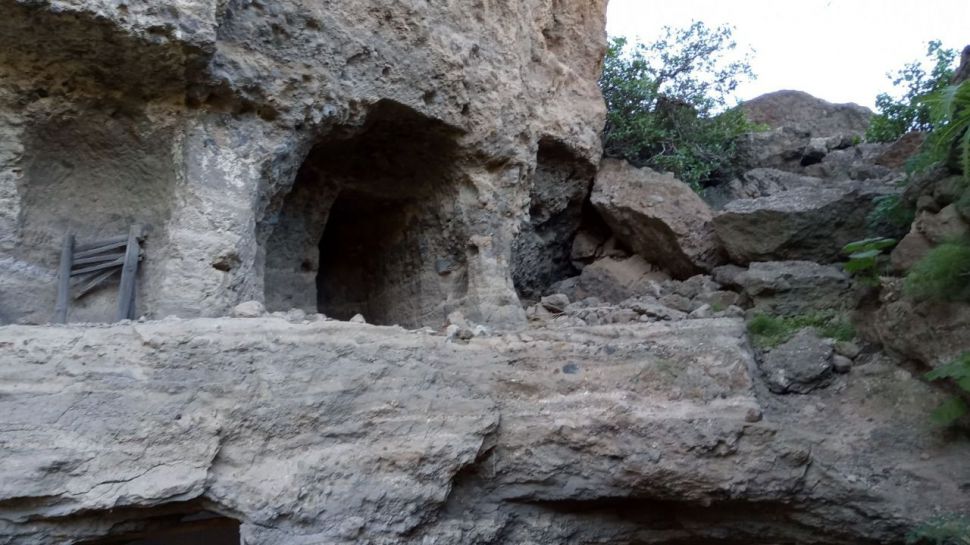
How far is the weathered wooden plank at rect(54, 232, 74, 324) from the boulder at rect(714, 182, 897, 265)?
4320 millimetres

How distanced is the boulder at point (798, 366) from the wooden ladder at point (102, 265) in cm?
344

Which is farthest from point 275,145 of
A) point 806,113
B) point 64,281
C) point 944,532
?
point 806,113

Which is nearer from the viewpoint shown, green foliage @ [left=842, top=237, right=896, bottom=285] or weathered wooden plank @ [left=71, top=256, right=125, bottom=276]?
weathered wooden plank @ [left=71, top=256, right=125, bottom=276]

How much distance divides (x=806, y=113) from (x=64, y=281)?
28.9ft

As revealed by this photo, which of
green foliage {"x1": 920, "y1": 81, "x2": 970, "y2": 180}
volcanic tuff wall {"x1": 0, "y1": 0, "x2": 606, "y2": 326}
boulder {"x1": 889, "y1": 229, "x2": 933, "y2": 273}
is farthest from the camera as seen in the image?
boulder {"x1": 889, "y1": 229, "x2": 933, "y2": 273}

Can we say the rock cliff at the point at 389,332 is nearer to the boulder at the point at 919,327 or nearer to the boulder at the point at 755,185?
the boulder at the point at 919,327

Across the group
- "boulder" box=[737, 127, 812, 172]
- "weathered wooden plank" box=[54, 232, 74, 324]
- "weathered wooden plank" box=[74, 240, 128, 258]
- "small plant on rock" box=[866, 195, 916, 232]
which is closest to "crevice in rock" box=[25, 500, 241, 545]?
"weathered wooden plank" box=[54, 232, 74, 324]

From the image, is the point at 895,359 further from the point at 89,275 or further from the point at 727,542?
the point at 89,275

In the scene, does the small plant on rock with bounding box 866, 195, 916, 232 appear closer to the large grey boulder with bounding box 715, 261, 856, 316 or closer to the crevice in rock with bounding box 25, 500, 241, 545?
the large grey boulder with bounding box 715, 261, 856, 316

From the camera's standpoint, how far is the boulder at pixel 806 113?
32.6 ft

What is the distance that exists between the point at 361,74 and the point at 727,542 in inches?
132

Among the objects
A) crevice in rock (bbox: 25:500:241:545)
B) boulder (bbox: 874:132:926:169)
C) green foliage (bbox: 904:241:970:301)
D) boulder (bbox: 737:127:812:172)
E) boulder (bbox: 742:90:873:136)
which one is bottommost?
crevice in rock (bbox: 25:500:241:545)

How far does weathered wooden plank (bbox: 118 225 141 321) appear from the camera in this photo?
15.3 ft

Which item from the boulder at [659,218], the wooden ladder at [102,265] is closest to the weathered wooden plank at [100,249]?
the wooden ladder at [102,265]
